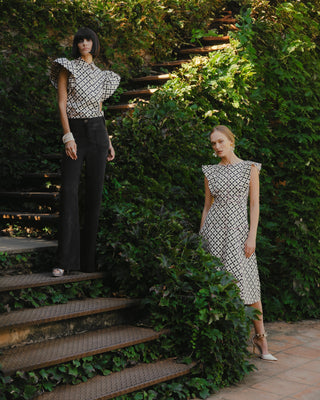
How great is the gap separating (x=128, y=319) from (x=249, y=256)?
3.57 ft

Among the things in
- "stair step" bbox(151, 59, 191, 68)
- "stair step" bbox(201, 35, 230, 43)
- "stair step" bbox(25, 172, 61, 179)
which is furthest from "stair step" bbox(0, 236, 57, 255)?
"stair step" bbox(201, 35, 230, 43)

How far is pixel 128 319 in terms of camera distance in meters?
4.40

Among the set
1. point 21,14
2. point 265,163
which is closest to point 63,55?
point 21,14

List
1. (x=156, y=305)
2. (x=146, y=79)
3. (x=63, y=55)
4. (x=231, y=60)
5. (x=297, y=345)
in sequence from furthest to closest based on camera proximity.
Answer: (x=146, y=79) < (x=63, y=55) < (x=231, y=60) < (x=297, y=345) < (x=156, y=305)

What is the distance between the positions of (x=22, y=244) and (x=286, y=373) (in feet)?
7.81

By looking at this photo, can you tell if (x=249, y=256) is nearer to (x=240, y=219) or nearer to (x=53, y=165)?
(x=240, y=219)

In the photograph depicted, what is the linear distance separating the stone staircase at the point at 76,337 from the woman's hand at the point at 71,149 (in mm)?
924

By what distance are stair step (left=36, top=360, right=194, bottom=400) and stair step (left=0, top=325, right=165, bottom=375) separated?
0.56ft

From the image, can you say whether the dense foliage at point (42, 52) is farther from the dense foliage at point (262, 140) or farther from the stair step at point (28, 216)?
the dense foliage at point (262, 140)

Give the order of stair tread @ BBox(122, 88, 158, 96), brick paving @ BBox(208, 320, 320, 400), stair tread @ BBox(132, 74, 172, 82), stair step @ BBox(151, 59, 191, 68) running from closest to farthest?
brick paving @ BBox(208, 320, 320, 400) < stair tread @ BBox(122, 88, 158, 96) < stair tread @ BBox(132, 74, 172, 82) < stair step @ BBox(151, 59, 191, 68)

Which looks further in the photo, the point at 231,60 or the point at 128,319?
the point at 231,60

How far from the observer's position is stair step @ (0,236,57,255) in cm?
447

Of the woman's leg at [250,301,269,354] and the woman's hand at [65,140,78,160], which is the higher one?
the woman's hand at [65,140,78,160]

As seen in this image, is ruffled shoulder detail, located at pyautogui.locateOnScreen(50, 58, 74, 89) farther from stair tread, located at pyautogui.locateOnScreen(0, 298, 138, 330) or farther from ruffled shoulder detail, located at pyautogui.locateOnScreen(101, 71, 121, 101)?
stair tread, located at pyautogui.locateOnScreen(0, 298, 138, 330)
